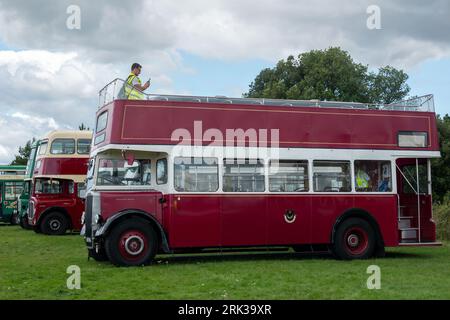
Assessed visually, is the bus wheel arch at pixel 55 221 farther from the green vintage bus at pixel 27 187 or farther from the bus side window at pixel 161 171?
the bus side window at pixel 161 171

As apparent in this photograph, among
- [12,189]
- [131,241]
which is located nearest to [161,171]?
[131,241]

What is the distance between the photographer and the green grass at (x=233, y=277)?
32.8 ft

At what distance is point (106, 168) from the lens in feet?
47.8

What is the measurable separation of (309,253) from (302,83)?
36449 mm

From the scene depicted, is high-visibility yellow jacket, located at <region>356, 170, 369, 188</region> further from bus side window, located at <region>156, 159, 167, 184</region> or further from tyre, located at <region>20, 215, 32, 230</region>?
tyre, located at <region>20, 215, 32, 230</region>

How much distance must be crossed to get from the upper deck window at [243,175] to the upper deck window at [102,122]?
261cm

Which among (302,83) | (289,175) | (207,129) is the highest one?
(302,83)

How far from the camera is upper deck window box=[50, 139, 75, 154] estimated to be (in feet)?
93.0

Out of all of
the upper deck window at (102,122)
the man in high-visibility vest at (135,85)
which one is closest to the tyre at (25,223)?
the upper deck window at (102,122)

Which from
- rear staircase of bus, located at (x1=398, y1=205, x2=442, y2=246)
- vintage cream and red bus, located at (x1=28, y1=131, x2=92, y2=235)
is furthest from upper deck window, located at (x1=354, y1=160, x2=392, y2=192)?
vintage cream and red bus, located at (x1=28, y1=131, x2=92, y2=235)

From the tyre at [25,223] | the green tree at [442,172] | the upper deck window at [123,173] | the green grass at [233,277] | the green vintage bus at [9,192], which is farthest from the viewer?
the green tree at [442,172]

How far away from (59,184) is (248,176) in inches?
598
